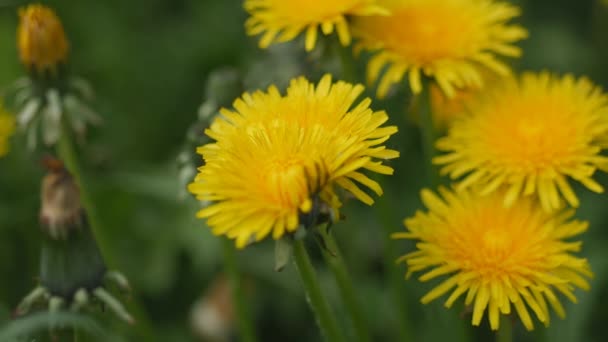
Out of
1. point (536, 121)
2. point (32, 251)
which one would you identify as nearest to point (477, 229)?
point (536, 121)

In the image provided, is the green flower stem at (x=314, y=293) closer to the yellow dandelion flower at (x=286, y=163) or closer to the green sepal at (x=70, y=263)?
the yellow dandelion flower at (x=286, y=163)

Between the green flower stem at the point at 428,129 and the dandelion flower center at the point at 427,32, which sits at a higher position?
the dandelion flower center at the point at 427,32

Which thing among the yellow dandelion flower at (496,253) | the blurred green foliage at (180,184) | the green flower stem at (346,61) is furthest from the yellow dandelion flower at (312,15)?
the yellow dandelion flower at (496,253)

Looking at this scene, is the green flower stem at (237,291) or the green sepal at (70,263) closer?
the green sepal at (70,263)

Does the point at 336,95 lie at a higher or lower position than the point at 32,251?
lower

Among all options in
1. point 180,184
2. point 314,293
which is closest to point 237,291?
point 180,184

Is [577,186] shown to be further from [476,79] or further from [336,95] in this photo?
[336,95]

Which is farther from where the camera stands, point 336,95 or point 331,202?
point 336,95
